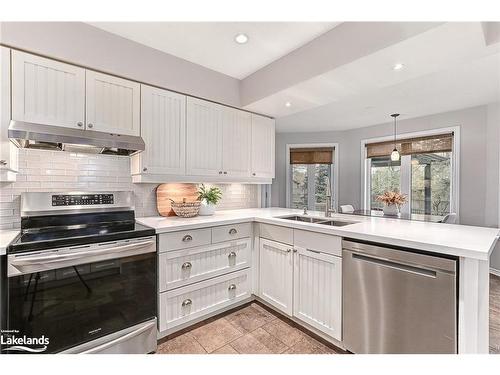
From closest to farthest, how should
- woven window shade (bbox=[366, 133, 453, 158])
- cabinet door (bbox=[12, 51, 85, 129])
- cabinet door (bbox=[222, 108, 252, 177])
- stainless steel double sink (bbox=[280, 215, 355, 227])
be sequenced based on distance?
cabinet door (bbox=[12, 51, 85, 129]), stainless steel double sink (bbox=[280, 215, 355, 227]), cabinet door (bbox=[222, 108, 252, 177]), woven window shade (bbox=[366, 133, 453, 158])

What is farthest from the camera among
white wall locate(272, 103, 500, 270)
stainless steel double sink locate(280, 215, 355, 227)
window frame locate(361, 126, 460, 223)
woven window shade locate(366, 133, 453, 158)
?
woven window shade locate(366, 133, 453, 158)

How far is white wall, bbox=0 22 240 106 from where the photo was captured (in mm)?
1638

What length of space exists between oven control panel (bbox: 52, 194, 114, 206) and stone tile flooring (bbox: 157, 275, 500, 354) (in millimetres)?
1248

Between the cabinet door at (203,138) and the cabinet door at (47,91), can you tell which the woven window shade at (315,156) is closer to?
the cabinet door at (203,138)

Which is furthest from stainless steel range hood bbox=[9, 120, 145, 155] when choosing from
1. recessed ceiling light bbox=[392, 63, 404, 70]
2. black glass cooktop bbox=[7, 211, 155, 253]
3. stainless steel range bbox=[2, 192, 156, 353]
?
recessed ceiling light bbox=[392, 63, 404, 70]

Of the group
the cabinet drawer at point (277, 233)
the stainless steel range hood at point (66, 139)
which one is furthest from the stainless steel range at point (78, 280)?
the cabinet drawer at point (277, 233)

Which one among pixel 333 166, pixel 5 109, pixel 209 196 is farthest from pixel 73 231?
pixel 333 166

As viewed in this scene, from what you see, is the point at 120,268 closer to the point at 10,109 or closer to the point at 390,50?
the point at 10,109

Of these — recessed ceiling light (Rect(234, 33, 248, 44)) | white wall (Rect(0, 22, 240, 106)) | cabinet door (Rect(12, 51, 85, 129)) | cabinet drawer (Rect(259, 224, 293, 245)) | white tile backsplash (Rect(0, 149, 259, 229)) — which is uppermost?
recessed ceiling light (Rect(234, 33, 248, 44))

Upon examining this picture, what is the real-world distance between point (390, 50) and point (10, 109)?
100 inches

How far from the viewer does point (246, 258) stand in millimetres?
2391

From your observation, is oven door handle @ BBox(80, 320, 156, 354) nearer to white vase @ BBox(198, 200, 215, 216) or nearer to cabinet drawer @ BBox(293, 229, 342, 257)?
white vase @ BBox(198, 200, 215, 216)

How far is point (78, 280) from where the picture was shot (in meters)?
1.46
